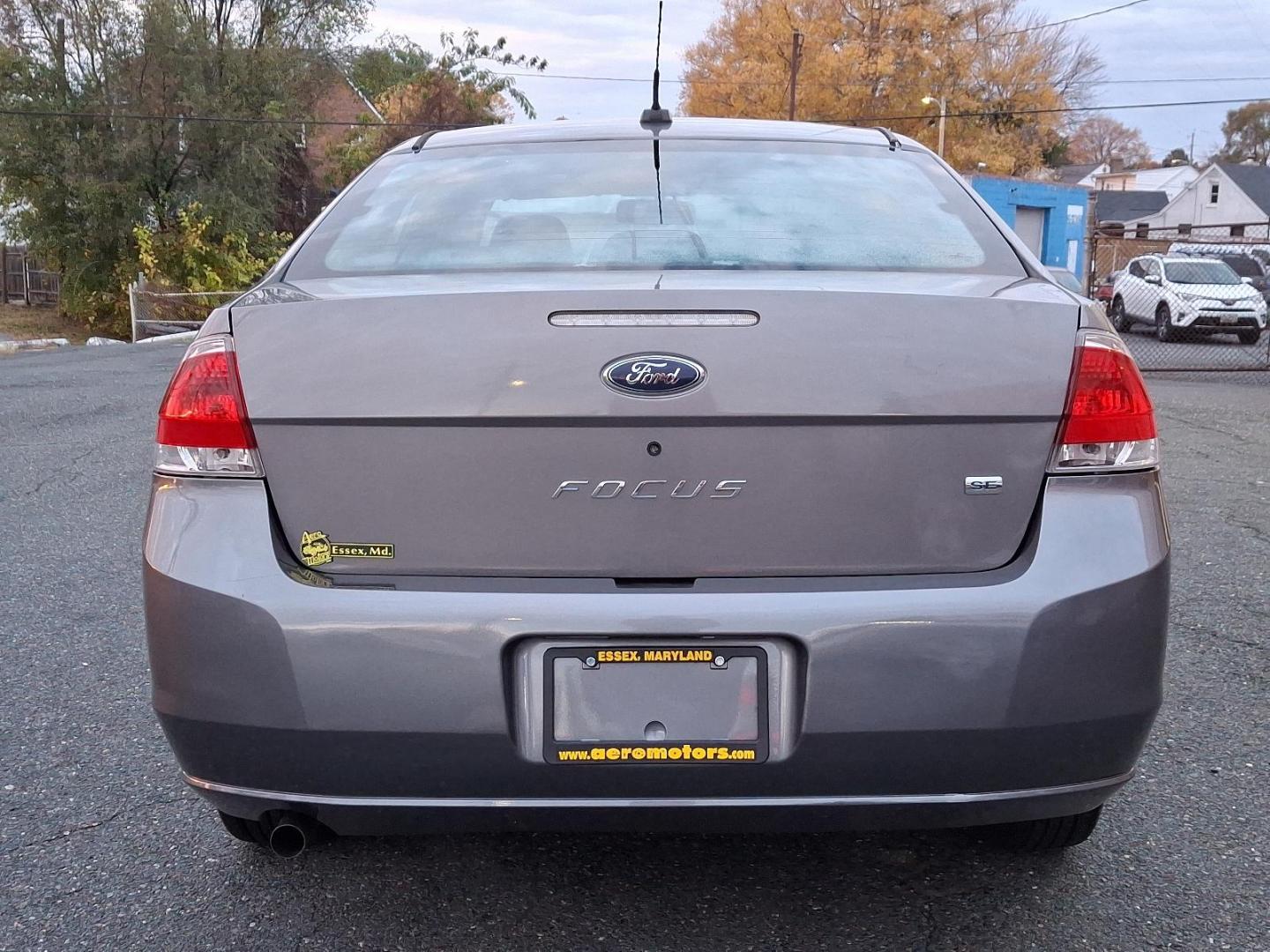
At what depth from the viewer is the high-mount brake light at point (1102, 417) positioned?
2.06 m

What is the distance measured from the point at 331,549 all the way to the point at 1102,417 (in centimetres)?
127

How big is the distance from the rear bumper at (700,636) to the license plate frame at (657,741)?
17 millimetres

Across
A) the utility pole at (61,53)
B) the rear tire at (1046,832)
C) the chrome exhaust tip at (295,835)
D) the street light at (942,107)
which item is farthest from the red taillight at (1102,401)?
the street light at (942,107)

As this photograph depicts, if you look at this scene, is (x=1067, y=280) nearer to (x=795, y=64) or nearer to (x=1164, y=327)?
(x=1164, y=327)

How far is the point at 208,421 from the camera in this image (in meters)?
2.10

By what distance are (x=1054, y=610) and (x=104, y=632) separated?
3363 mm

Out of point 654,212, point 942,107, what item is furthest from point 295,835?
point 942,107

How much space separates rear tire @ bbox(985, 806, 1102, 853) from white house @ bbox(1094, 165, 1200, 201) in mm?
88427

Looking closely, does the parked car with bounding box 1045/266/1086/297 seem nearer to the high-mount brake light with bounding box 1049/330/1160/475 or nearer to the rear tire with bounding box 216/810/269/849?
the high-mount brake light with bounding box 1049/330/1160/475

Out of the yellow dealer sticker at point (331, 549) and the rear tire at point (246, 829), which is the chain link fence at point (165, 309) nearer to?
the rear tire at point (246, 829)

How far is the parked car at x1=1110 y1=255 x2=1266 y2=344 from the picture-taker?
2205 cm

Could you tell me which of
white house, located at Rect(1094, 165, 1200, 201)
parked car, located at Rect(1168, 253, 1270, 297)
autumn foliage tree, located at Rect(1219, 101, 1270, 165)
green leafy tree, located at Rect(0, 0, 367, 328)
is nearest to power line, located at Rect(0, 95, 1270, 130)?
green leafy tree, located at Rect(0, 0, 367, 328)

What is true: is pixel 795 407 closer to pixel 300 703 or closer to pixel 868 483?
pixel 868 483

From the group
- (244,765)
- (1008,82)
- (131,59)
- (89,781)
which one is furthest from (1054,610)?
(1008,82)
